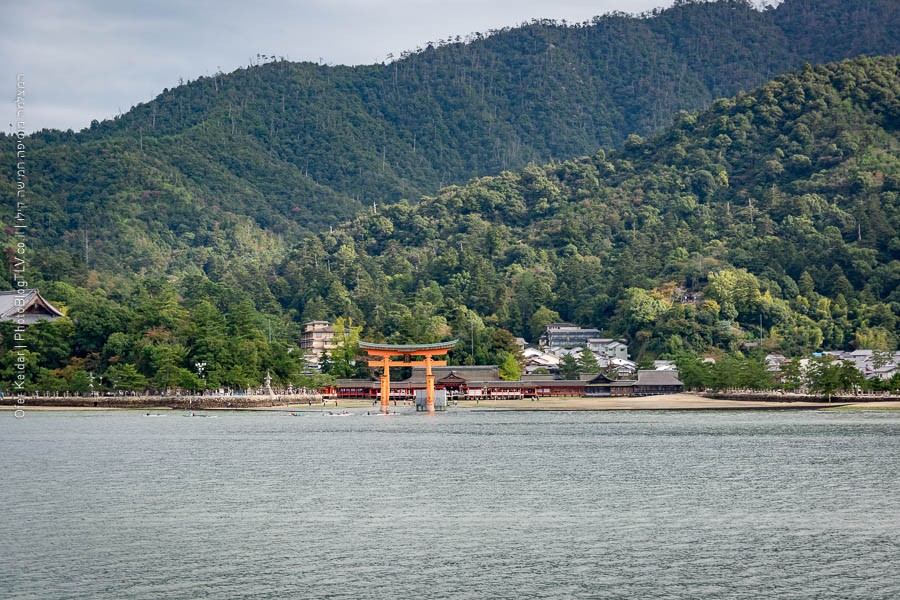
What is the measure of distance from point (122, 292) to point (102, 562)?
4193 inches

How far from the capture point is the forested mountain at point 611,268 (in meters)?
91.2

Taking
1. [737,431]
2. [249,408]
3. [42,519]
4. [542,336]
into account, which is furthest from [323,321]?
[42,519]

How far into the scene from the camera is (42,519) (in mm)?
29406

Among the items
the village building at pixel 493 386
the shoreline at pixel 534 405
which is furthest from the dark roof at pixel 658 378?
the shoreline at pixel 534 405

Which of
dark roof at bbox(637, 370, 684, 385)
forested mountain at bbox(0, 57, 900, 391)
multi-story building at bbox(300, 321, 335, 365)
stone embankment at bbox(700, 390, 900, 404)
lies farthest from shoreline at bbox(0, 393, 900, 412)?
multi-story building at bbox(300, 321, 335, 365)

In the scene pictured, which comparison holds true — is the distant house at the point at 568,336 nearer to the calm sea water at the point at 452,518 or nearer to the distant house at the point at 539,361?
the distant house at the point at 539,361

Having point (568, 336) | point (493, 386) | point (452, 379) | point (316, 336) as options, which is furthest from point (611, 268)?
point (452, 379)

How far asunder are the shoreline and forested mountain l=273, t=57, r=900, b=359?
1922 centimetres

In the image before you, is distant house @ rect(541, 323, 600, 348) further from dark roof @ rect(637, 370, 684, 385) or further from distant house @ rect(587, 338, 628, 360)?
dark roof @ rect(637, 370, 684, 385)

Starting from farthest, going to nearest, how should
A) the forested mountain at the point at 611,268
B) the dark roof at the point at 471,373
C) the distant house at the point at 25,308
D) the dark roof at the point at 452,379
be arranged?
the dark roof at the point at 471,373 < the dark roof at the point at 452,379 < the distant house at the point at 25,308 < the forested mountain at the point at 611,268

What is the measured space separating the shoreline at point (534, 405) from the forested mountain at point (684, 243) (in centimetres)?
1922

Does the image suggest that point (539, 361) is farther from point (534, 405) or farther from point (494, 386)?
point (534, 405)

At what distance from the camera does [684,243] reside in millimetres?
151875

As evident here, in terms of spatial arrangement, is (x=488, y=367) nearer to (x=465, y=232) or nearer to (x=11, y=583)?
(x=465, y=232)
